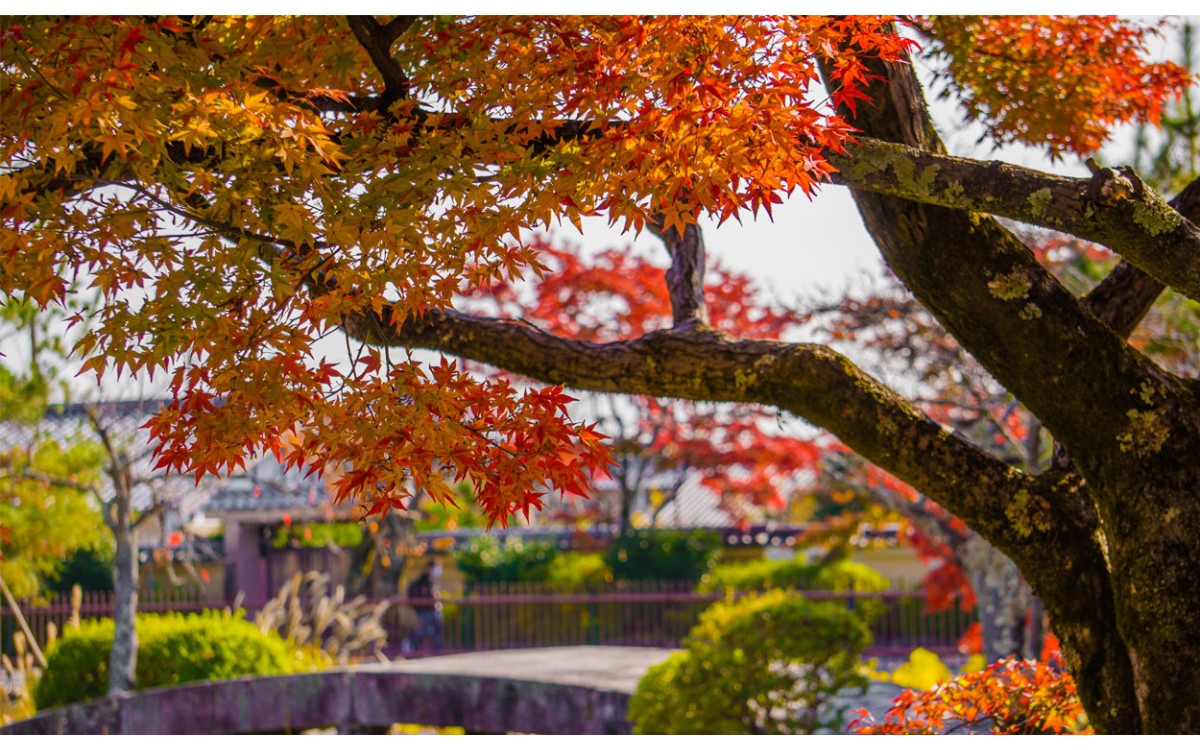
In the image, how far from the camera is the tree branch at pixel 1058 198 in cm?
293

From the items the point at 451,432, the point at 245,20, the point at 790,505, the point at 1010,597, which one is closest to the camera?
the point at 451,432

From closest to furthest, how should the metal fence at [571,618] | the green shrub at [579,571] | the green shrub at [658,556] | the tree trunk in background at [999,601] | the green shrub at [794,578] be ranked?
the tree trunk in background at [999,601] → the metal fence at [571,618] → the green shrub at [794,578] → the green shrub at [579,571] → the green shrub at [658,556]

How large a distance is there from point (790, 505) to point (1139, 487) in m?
18.7

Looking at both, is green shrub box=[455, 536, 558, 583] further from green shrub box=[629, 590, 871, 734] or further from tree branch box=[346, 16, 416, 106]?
tree branch box=[346, 16, 416, 106]

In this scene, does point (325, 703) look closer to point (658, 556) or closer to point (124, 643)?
point (124, 643)

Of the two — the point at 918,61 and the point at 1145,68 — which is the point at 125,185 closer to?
the point at 918,61

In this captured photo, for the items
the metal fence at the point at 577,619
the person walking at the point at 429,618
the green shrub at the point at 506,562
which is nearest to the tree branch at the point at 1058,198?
the metal fence at the point at 577,619

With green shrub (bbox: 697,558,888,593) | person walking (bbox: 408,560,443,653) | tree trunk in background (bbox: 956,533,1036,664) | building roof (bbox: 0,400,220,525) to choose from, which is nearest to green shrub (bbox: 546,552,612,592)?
green shrub (bbox: 697,558,888,593)

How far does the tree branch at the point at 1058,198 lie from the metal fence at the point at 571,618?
11.3 meters

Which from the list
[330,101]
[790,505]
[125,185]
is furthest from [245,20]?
[790,505]

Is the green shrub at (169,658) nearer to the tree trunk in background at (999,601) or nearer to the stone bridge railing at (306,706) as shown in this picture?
the stone bridge railing at (306,706)

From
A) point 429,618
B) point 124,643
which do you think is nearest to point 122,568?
point 124,643

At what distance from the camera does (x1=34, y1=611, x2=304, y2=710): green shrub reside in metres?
8.57

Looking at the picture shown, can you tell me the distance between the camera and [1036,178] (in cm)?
297
